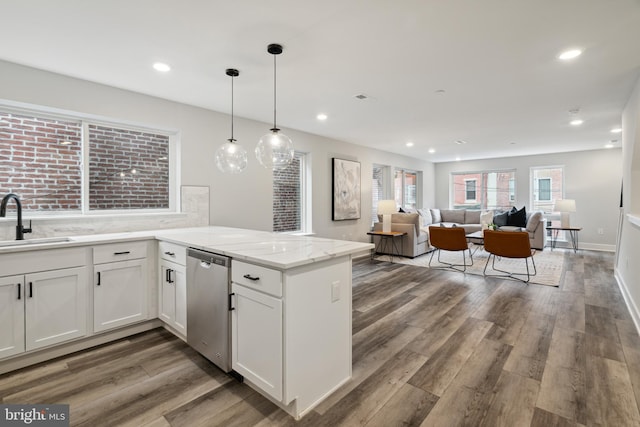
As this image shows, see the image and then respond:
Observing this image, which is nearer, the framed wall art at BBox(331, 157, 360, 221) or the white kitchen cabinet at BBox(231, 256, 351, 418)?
the white kitchen cabinet at BBox(231, 256, 351, 418)

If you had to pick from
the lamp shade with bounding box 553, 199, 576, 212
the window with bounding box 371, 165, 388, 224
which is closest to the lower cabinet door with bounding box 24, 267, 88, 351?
the window with bounding box 371, 165, 388, 224

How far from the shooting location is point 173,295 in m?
2.62

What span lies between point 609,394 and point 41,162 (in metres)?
4.78

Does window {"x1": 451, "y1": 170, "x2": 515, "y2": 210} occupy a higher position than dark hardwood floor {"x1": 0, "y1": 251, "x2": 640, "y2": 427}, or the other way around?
window {"x1": 451, "y1": 170, "x2": 515, "y2": 210}

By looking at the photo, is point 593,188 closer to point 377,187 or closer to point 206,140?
point 377,187

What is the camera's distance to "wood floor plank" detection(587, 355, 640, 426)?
5.48 feet

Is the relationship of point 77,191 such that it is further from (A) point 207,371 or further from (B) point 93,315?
(A) point 207,371

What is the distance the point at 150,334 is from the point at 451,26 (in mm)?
3489

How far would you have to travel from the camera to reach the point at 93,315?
2490 mm

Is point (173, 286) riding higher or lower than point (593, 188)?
lower

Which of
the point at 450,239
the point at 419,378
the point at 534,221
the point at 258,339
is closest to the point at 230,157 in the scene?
the point at 258,339

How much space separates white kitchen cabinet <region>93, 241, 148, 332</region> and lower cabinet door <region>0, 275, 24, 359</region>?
432mm

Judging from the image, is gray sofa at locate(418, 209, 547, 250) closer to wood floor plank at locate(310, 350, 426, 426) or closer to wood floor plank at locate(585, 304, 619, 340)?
wood floor plank at locate(585, 304, 619, 340)

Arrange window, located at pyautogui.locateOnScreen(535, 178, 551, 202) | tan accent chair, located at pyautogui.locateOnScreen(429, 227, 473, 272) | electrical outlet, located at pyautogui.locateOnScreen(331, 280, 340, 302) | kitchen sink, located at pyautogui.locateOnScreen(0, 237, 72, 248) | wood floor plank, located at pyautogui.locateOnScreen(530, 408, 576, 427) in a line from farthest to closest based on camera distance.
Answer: window, located at pyautogui.locateOnScreen(535, 178, 551, 202), tan accent chair, located at pyautogui.locateOnScreen(429, 227, 473, 272), kitchen sink, located at pyautogui.locateOnScreen(0, 237, 72, 248), electrical outlet, located at pyautogui.locateOnScreen(331, 280, 340, 302), wood floor plank, located at pyautogui.locateOnScreen(530, 408, 576, 427)
